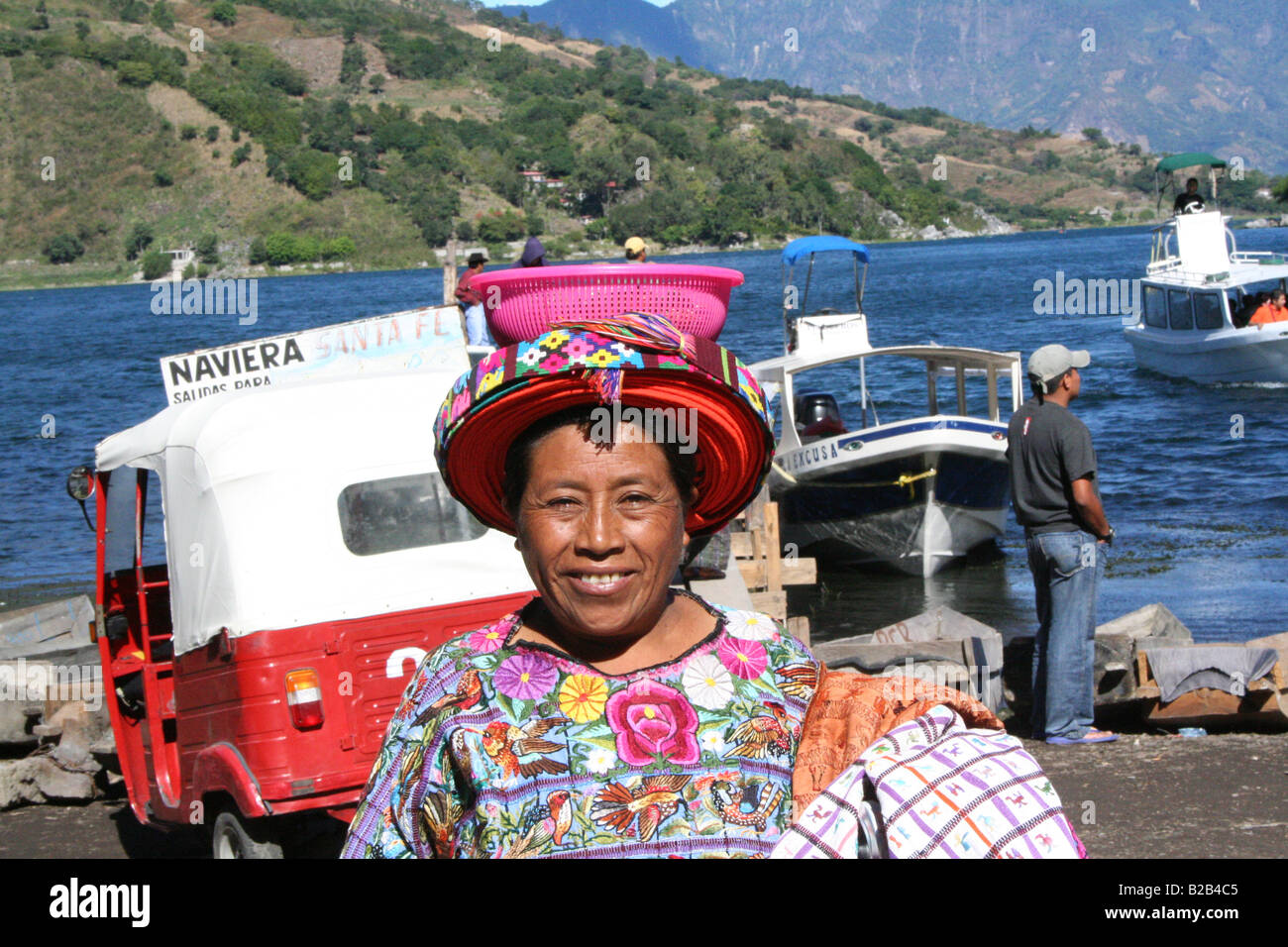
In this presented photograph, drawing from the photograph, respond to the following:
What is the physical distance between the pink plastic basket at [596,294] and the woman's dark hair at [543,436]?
1676mm

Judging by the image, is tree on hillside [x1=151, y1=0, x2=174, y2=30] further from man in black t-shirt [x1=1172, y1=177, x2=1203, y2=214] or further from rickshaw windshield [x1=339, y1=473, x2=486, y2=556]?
rickshaw windshield [x1=339, y1=473, x2=486, y2=556]

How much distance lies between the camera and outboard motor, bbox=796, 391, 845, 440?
1952 cm

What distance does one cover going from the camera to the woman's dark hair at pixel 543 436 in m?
2.29

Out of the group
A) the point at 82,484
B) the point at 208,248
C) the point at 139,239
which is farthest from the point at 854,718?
the point at 139,239

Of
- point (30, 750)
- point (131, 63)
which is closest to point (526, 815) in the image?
point (30, 750)

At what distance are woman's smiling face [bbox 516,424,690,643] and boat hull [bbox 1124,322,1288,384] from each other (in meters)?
33.0

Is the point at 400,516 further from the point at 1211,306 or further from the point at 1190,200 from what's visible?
the point at 1211,306

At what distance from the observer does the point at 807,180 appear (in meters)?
148

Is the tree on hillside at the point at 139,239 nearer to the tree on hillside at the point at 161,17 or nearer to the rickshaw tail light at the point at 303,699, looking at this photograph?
the tree on hillside at the point at 161,17

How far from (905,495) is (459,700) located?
16.1m

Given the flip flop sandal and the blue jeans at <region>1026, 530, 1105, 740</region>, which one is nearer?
the blue jeans at <region>1026, 530, 1105, 740</region>

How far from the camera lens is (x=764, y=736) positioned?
216cm

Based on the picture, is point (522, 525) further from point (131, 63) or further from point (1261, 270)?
point (131, 63)

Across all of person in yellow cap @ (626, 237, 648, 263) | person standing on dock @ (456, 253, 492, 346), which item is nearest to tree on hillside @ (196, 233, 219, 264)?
person standing on dock @ (456, 253, 492, 346)
